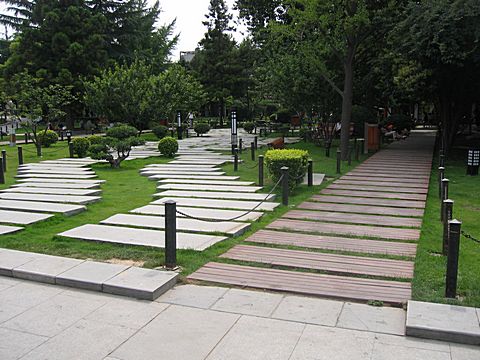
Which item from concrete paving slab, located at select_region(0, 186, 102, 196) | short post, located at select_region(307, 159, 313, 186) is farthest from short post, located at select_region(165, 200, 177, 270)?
short post, located at select_region(307, 159, 313, 186)

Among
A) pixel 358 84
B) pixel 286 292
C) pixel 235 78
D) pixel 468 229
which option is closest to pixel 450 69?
pixel 358 84

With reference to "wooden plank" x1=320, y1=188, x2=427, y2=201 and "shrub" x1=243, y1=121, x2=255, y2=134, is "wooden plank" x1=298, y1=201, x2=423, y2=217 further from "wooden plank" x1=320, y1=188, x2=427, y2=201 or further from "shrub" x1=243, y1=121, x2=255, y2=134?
"shrub" x1=243, y1=121, x2=255, y2=134

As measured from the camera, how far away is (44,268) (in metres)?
6.05

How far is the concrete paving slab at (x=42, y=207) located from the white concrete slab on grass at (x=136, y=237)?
4.49 ft

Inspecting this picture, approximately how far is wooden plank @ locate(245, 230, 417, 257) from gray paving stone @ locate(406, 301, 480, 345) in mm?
2078

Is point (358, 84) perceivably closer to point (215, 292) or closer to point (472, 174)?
point (472, 174)

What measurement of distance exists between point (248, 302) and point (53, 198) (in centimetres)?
708

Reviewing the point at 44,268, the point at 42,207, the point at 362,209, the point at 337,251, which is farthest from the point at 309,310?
the point at 42,207

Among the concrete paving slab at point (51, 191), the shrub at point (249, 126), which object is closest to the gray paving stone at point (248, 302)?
the concrete paving slab at point (51, 191)

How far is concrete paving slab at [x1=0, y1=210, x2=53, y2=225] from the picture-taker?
8.61 m

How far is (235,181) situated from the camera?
1347 centimetres

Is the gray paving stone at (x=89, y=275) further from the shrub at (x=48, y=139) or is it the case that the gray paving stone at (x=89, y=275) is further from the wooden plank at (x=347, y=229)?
the shrub at (x=48, y=139)

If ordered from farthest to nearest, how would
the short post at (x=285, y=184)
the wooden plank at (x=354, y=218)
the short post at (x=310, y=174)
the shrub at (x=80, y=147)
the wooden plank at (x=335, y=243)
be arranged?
1. the shrub at (x=80, y=147)
2. the short post at (x=310, y=174)
3. the short post at (x=285, y=184)
4. the wooden plank at (x=354, y=218)
5. the wooden plank at (x=335, y=243)

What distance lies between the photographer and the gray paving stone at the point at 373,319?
4.56 m
